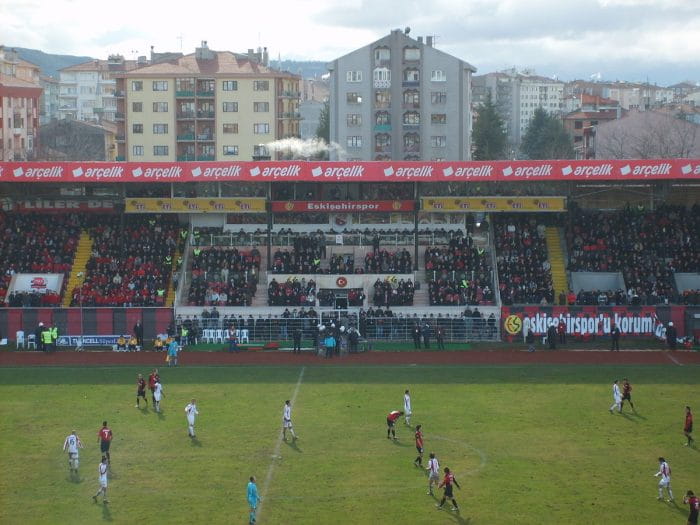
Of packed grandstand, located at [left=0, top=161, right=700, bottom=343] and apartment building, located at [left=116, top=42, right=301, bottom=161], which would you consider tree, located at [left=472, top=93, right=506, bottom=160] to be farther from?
packed grandstand, located at [left=0, top=161, right=700, bottom=343]

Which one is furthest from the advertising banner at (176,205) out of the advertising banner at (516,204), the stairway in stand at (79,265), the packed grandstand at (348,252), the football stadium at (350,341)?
the advertising banner at (516,204)

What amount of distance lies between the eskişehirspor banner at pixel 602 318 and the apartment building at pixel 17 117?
6630 cm

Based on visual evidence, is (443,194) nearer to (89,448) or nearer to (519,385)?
(519,385)

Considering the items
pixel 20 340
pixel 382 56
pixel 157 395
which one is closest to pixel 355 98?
pixel 382 56

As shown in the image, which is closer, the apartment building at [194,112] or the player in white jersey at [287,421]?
the player in white jersey at [287,421]

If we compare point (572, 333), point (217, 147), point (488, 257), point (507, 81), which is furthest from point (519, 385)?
point (507, 81)

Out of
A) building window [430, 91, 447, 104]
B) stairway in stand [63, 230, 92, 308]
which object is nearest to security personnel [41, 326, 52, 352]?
stairway in stand [63, 230, 92, 308]

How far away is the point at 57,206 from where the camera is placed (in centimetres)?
5838

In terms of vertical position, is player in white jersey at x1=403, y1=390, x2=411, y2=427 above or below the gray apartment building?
below

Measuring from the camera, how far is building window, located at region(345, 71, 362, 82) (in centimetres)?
9819

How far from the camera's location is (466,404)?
36000 millimetres

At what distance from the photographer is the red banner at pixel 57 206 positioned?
2295 inches

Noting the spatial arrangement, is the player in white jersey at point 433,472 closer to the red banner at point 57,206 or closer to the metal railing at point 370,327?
the metal railing at point 370,327

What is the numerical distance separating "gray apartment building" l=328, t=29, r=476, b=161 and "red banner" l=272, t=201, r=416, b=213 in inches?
1623
